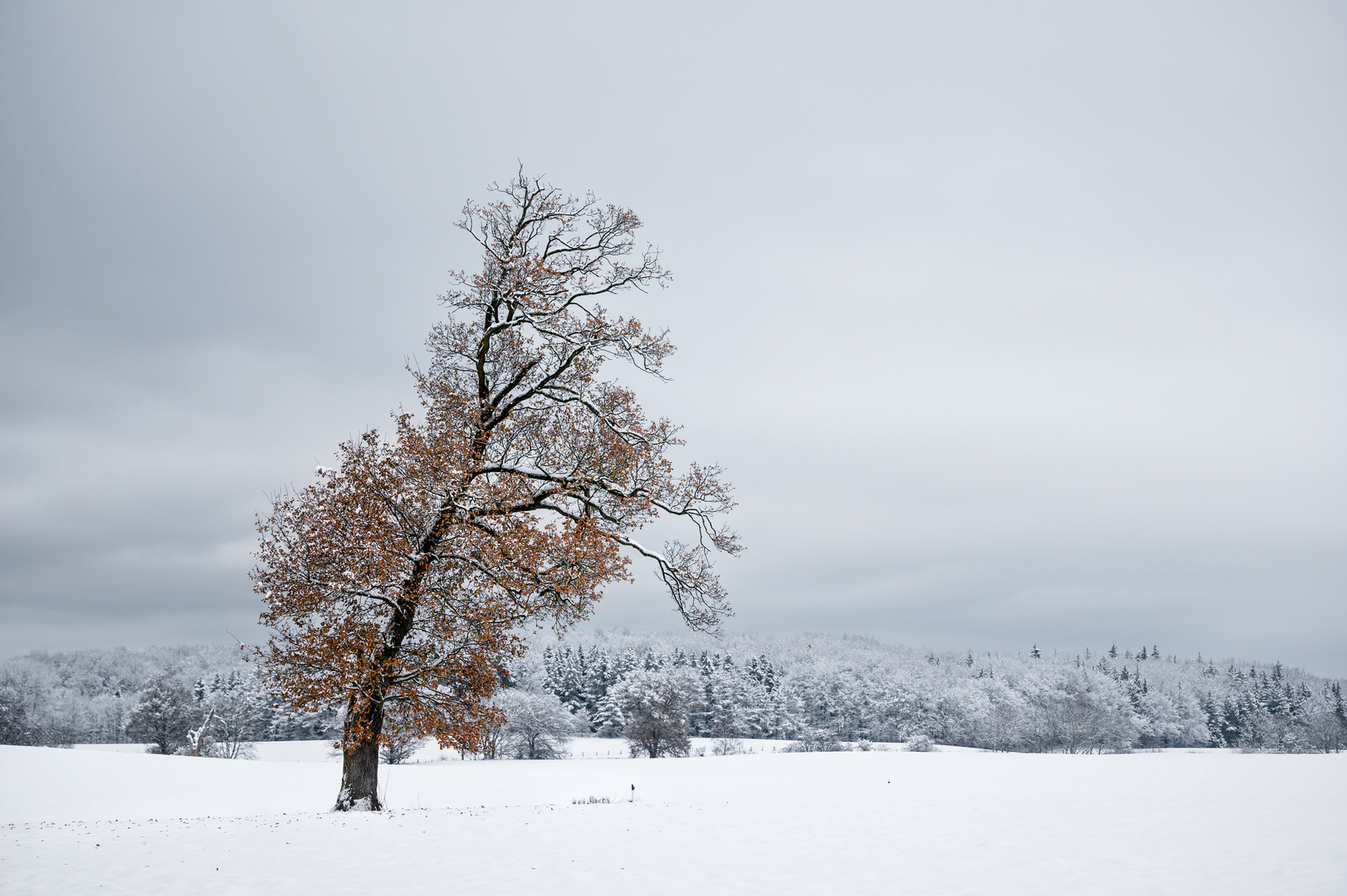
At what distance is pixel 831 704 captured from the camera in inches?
3885

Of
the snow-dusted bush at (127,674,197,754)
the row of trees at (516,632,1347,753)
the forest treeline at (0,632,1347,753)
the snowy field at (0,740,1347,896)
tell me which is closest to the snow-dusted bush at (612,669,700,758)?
the forest treeline at (0,632,1347,753)

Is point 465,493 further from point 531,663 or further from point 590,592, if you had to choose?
point 531,663

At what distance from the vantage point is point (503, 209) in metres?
16.2

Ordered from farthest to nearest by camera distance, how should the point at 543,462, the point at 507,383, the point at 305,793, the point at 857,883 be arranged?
the point at 305,793 → the point at 507,383 → the point at 543,462 → the point at 857,883

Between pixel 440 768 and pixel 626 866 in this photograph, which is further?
pixel 440 768

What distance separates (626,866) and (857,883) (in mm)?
Answer: 3114

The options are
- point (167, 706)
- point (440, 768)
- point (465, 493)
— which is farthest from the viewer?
point (167, 706)

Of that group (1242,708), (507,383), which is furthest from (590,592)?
(1242,708)

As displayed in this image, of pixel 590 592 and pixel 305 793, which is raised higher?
pixel 590 592

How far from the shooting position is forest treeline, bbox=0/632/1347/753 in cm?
6812

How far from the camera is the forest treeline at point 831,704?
68.1 meters

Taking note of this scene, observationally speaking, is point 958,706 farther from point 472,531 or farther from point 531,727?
point 472,531

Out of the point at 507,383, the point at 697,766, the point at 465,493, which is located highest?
the point at 507,383

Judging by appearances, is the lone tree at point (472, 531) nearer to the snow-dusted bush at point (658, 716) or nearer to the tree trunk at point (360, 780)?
the tree trunk at point (360, 780)
